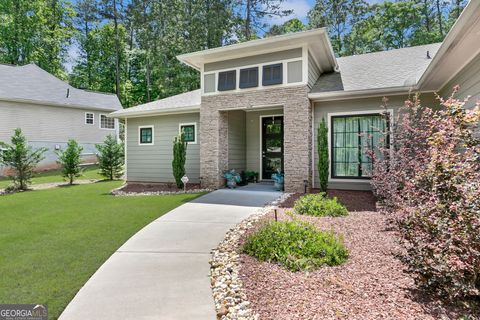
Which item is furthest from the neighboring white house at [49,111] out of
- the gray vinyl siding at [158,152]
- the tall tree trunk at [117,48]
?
the gray vinyl siding at [158,152]

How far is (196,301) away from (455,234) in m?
2.34

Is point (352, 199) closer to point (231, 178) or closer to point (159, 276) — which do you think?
point (231, 178)

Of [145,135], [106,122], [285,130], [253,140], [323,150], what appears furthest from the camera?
[106,122]

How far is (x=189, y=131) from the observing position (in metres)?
10.5

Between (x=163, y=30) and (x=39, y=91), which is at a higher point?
(x=163, y=30)

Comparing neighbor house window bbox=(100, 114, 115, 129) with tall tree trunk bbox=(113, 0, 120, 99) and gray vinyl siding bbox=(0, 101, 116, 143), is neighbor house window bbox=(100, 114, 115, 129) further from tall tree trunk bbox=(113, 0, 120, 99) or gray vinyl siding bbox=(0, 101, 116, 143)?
tall tree trunk bbox=(113, 0, 120, 99)

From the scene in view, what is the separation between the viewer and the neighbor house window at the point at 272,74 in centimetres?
815

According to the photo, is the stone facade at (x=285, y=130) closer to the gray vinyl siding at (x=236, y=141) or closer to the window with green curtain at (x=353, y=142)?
the gray vinyl siding at (x=236, y=141)

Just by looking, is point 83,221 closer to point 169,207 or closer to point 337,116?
point 169,207

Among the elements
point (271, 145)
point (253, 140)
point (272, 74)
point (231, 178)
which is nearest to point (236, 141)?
point (253, 140)

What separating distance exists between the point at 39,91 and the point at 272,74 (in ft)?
52.9

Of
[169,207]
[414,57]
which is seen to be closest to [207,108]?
[169,207]

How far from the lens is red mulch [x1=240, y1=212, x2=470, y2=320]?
7.38 ft

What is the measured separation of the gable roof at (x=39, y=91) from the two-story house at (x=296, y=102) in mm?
11200
